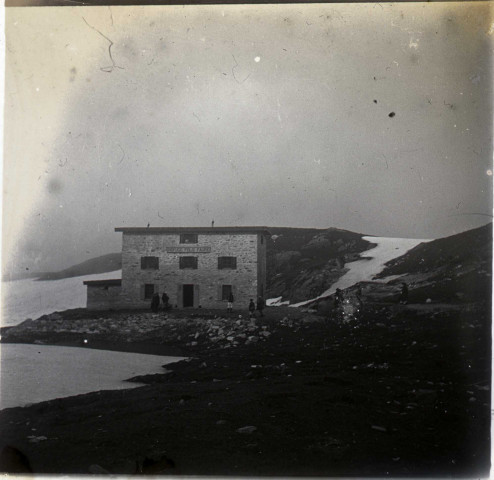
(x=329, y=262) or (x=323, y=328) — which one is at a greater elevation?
(x=329, y=262)

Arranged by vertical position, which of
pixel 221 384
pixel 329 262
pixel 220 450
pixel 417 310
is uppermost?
pixel 329 262

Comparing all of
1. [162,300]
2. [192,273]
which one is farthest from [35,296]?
[192,273]

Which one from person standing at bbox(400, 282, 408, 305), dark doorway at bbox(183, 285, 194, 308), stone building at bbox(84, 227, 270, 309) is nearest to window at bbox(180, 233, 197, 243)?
stone building at bbox(84, 227, 270, 309)

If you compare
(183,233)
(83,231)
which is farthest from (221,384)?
(83,231)

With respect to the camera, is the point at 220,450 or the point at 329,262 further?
the point at 329,262

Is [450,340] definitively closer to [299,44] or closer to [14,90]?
[299,44]

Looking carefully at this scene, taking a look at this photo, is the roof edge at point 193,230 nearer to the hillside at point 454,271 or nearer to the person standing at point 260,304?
the person standing at point 260,304
